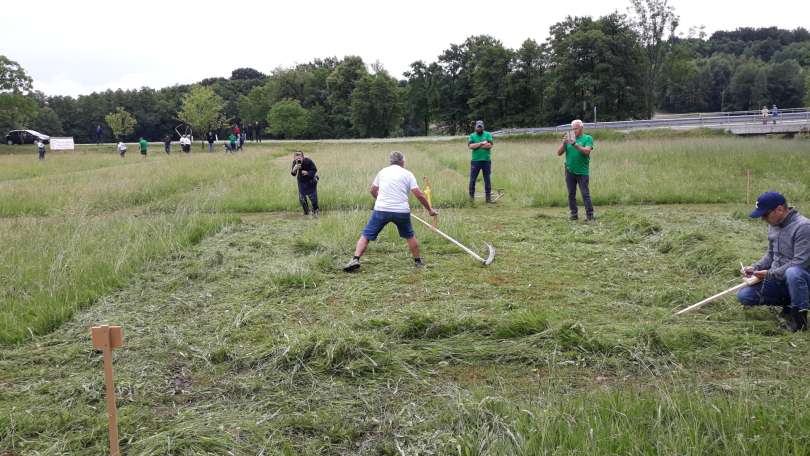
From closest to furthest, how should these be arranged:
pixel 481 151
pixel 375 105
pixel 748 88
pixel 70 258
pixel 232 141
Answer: pixel 70 258
pixel 481 151
pixel 232 141
pixel 375 105
pixel 748 88

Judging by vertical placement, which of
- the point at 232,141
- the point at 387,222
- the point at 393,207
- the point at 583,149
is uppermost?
the point at 232,141

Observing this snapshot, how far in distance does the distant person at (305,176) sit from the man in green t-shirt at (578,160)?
4.85 metres

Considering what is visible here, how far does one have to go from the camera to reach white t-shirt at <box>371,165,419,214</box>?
7.08m

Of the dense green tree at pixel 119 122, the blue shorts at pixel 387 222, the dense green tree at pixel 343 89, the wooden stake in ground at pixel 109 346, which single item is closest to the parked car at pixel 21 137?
the dense green tree at pixel 119 122

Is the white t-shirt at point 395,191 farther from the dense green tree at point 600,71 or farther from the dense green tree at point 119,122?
the dense green tree at point 119,122

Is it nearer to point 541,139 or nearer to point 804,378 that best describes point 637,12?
point 541,139

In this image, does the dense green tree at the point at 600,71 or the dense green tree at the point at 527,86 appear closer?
the dense green tree at the point at 600,71

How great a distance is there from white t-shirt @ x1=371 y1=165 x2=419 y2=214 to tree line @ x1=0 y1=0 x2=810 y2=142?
1982 inches

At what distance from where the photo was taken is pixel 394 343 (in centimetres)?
460

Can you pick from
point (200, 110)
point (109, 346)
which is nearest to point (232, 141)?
point (200, 110)

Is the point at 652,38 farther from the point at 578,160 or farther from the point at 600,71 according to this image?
the point at 578,160

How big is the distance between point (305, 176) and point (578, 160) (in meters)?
5.29

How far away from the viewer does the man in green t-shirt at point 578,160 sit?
9.97m

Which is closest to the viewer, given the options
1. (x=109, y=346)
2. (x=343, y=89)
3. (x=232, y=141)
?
(x=109, y=346)
